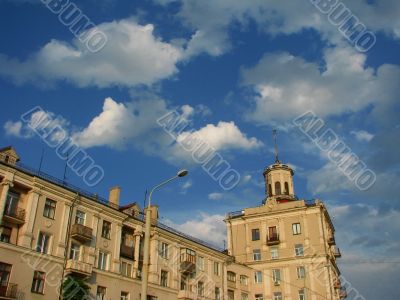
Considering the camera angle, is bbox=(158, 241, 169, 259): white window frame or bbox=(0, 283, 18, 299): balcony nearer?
bbox=(0, 283, 18, 299): balcony

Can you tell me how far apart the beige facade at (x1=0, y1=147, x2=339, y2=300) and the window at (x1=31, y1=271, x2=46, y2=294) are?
0.27 ft

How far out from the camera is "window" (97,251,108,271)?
1750 inches

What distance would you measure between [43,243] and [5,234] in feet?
11.5

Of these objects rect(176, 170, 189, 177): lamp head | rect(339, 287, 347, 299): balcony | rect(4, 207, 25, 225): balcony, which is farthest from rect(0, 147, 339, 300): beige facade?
rect(176, 170, 189, 177): lamp head

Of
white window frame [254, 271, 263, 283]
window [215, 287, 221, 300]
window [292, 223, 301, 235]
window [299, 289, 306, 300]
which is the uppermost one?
window [292, 223, 301, 235]

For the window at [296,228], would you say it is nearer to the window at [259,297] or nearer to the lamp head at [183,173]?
the window at [259,297]

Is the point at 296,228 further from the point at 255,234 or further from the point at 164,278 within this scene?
the point at 164,278

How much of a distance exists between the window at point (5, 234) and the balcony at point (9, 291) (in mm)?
3693

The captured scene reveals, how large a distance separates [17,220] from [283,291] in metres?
41.3

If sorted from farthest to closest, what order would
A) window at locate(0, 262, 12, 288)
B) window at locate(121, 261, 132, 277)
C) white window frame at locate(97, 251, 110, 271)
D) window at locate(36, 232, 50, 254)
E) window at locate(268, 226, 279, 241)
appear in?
1. window at locate(268, 226, 279, 241)
2. window at locate(121, 261, 132, 277)
3. white window frame at locate(97, 251, 110, 271)
4. window at locate(36, 232, 50, 254)
5. window at locate(0, 262, 12, 288)

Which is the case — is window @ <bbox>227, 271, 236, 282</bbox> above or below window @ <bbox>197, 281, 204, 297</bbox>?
above

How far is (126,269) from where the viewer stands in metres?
47.8

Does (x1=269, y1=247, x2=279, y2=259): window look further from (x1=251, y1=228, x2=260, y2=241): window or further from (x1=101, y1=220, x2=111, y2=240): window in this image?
(x1=101, y1=220, x2=111, y2=240): window

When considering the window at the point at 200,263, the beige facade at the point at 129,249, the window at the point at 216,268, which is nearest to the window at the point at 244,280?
the beige facade at the point at 129,249
